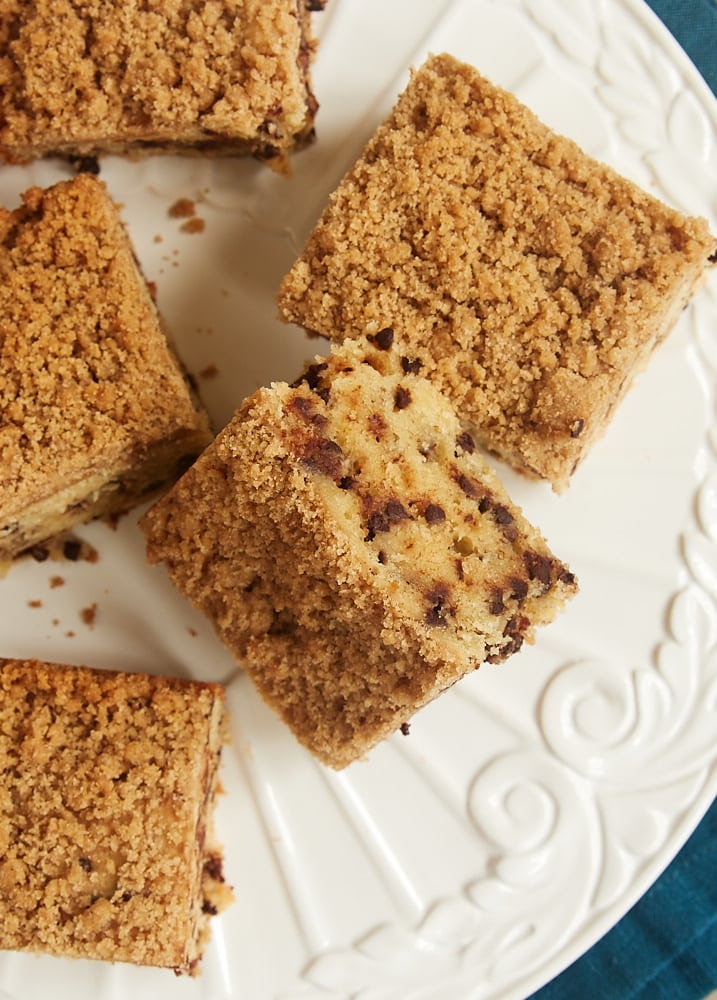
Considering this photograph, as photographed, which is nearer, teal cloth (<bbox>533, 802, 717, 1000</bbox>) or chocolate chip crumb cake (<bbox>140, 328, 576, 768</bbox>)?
chocolate chip crumb cake (<bbox>140, 328, 576, 768</bbox>)

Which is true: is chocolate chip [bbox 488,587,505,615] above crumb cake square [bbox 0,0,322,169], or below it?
below

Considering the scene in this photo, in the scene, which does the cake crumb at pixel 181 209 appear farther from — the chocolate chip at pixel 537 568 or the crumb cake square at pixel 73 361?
the chocolate chip at pixel 537 568

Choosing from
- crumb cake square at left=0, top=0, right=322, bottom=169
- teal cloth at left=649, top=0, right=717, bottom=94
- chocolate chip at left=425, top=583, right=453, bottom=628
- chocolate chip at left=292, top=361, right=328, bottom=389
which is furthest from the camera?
teal cloth at left=649, top=0, right=717, bottom=94

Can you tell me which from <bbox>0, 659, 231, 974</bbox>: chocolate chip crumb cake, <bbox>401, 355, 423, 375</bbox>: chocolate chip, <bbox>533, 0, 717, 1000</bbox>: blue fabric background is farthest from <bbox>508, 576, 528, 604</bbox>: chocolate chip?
<bbox>533, 0, 717, 1000</bbox>: blue fabric background

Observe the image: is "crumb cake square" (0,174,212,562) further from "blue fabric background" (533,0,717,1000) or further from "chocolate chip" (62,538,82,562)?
"blue fabric background" (533,0,717,1000)

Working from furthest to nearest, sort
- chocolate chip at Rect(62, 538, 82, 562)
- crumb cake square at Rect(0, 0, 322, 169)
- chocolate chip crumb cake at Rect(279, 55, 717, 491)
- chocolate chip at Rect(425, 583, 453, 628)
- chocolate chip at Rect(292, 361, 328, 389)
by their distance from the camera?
chocolate chip at Rect(62, 538, 82, 562) < crumb cake square at Rect(0, 0, 322, 169) < chocolate chip crumb cake at Rect(279, 55, 717, 491) < chocolate chip at Rect(292, 361, 328, 389) < chocolate chip at Rect(425, 583, 453, 628)

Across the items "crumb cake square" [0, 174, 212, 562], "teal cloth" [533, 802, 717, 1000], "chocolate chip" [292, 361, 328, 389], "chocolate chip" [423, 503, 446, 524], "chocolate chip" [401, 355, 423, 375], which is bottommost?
"teal cloth" [533, 802, 717, 1000]

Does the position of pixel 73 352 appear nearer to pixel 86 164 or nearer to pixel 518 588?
pixel 86 164

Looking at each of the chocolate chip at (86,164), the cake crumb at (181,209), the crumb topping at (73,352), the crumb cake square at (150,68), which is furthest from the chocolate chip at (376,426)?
the chocolate chip at (86,164)
